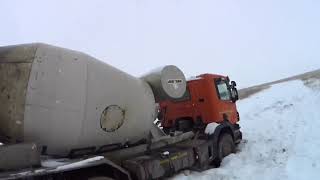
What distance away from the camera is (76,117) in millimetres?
7105

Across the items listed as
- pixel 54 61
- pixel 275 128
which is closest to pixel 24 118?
pixel 54 61

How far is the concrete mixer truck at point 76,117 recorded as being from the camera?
650cm

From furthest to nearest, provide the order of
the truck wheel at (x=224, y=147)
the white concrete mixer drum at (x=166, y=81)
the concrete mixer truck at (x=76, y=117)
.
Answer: the truck wheel at (x=224, y=147), the white concrete mixer drum at (x=166, y=81), the concrete mixer truck at (x=76, y=117)

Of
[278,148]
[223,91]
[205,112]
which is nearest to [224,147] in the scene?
Answer: [205,112]

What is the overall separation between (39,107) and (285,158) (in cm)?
645

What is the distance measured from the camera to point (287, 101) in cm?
2233

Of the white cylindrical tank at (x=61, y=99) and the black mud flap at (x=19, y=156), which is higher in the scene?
the white cylindrical tank at (x=61, y=99)

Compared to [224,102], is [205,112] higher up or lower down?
lower down

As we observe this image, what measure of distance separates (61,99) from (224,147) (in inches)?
251

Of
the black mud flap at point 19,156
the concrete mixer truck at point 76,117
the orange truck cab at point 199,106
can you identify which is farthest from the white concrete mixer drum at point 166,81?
the black mud flap at point 19,156

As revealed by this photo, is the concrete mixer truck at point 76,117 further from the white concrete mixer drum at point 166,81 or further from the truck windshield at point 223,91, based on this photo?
the truck windshield at point 223,91

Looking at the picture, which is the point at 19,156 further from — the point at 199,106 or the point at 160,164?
the point at 199,106

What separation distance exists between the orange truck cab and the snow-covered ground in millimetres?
1314

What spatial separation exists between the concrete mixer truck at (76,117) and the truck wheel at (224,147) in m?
2.56
